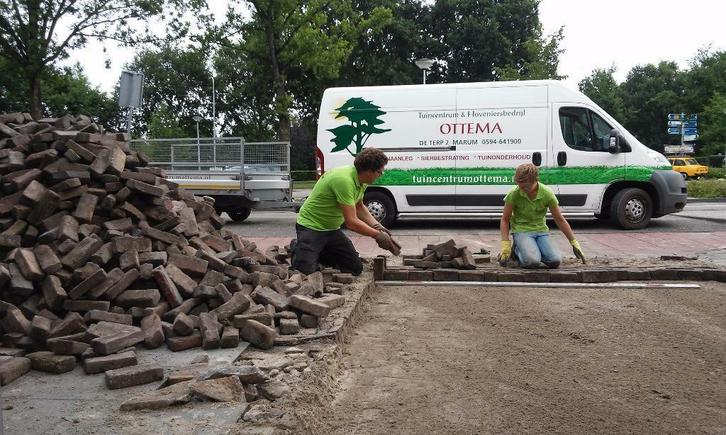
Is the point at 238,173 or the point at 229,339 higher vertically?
the point at 238,173

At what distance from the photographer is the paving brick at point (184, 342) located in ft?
12.5

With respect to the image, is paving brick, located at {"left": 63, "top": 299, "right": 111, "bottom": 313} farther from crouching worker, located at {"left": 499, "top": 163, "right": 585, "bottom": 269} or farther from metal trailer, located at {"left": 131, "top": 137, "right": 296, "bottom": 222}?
metal trailer, located at {"left": 131, "top": 137, "right": 296, "bottom": 222}

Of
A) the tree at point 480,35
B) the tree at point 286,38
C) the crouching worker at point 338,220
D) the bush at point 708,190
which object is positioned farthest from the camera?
the tree at point 480,35

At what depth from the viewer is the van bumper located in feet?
36.6

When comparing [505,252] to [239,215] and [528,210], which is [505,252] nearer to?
[528,210]

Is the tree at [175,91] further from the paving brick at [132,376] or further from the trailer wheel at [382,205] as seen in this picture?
the paving brick at [132,376]

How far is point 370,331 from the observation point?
15.3 ft

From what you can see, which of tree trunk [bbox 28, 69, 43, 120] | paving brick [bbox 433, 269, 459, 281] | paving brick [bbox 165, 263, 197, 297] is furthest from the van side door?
tree trunk [bbox 28, 69, 43, 120]

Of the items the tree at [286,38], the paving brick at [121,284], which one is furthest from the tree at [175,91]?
the paving brick at [121,284]

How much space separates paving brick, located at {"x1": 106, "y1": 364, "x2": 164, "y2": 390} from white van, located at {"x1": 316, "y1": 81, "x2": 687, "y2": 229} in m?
8.78

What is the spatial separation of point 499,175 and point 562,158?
1228 mm

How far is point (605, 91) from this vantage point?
57844 millimetres

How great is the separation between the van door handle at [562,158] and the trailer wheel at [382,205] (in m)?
3.33

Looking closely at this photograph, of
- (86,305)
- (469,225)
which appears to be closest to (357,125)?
(469,225)
